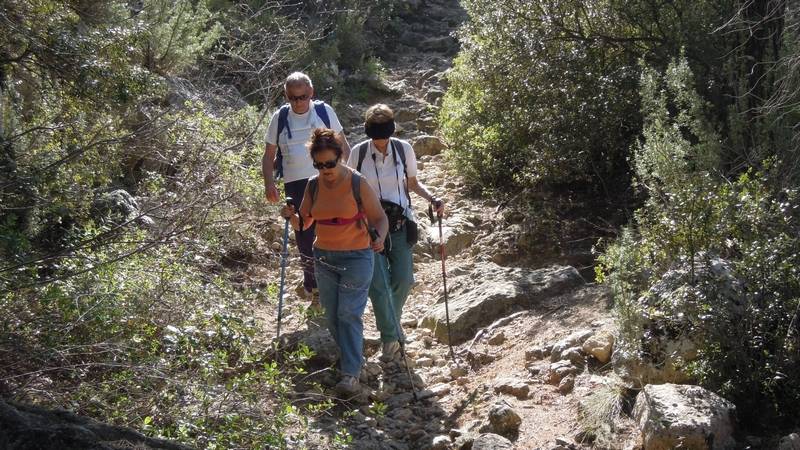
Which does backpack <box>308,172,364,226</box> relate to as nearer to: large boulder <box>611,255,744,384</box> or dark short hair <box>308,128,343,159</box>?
dark short hair <box>308,128,343,159</box>

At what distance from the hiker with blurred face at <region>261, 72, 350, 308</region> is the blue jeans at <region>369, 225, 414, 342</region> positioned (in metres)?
0.66

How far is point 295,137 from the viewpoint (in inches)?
267

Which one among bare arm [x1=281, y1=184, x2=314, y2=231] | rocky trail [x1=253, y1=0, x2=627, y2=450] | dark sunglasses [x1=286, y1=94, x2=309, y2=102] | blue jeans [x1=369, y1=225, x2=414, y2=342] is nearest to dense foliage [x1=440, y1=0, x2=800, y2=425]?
rocky trail [x1=253, y1=0, x2=627, y2=450]

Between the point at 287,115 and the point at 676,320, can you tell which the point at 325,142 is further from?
the point at 676,320

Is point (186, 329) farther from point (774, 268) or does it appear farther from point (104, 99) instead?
point (774, 268)

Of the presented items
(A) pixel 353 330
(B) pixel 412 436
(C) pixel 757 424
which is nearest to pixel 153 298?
(A) pixel 353 330

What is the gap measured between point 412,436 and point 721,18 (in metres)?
5.39

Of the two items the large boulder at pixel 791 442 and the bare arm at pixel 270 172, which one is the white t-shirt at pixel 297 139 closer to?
the bare arm at pixel 270 172

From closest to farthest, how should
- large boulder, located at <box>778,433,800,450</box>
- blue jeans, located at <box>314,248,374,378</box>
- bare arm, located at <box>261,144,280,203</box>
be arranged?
large boulder, located at <box>778,433,800,450</box>
blue jeans, located at <box>314,248,374,378</box>
bare arm, located at <box>261,144,280,203</box>

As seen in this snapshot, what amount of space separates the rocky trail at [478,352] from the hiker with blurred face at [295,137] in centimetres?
94

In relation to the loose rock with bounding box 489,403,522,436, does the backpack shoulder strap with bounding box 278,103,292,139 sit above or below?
above

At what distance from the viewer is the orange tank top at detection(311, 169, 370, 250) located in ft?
18.7

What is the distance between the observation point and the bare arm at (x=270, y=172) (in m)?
6.59

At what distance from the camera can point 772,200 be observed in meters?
5.45
